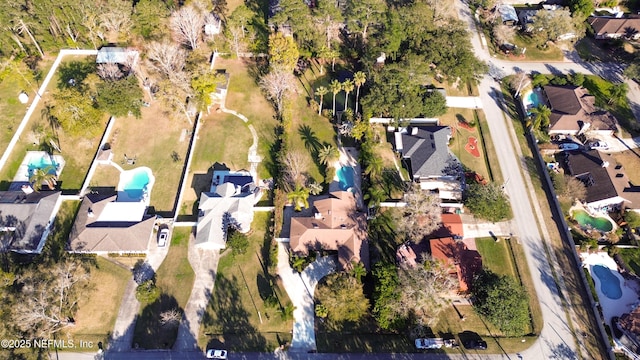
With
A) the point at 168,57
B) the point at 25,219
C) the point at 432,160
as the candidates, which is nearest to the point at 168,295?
the point at 25,219

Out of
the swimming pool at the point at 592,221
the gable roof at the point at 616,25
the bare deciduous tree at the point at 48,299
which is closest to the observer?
the bare deciduous tree at the point at 48,299

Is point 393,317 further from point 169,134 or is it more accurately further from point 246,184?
point 169,134

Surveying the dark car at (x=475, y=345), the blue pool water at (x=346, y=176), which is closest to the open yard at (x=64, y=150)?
the blue pool water at (x=346, y=176)

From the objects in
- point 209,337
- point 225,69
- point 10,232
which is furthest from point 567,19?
point 10,232

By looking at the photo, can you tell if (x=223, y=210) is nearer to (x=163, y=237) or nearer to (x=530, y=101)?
(x=163, y=237)

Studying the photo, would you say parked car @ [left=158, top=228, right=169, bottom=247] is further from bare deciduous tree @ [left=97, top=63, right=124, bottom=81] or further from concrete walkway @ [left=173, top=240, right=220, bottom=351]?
bare deciduous tree @ [left=97, top=63, right=124, bottom=81]

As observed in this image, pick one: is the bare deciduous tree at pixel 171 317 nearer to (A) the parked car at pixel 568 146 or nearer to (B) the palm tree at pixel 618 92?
(A) the parked car at pixel 568 146

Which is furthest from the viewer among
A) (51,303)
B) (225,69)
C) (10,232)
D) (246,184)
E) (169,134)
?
(225,69)
